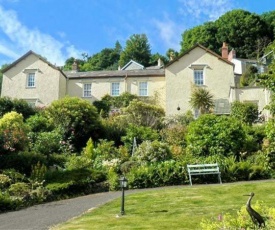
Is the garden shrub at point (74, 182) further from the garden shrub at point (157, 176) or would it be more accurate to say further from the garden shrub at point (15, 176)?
the garden shrub at point (157, 176)

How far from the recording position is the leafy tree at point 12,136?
65.9ft

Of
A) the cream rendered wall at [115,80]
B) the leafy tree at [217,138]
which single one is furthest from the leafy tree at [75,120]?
the cream rendered wall at [115,80]

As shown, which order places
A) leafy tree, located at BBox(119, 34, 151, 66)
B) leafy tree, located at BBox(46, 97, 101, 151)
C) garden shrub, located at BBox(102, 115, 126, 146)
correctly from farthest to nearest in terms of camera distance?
leafy tree, located at BBox(119, 34, 151, 66) → garden shrub, located at BBox(102, 115, 126, 146) → leafy tree, located at BBox(46, 97, 101, 151)

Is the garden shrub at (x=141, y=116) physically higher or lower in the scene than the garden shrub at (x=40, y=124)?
higher

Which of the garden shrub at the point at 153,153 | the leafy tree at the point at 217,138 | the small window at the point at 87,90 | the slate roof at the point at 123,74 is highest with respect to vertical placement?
the slate roof at the point at 123,74

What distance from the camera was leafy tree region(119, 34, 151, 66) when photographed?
253 feet

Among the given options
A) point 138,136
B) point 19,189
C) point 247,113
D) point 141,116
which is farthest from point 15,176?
point 247,113

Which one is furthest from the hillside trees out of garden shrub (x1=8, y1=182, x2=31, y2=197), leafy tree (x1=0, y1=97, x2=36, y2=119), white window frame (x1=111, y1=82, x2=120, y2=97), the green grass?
garden shrub (x1=8, y1=182, x2=31, y2=197)

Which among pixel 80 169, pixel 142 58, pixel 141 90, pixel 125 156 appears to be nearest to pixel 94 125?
pixel 125 156

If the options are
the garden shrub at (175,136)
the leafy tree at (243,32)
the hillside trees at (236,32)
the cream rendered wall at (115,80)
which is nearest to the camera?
the garden shrub at (175,136)

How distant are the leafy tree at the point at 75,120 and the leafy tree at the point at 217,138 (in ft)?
26.8

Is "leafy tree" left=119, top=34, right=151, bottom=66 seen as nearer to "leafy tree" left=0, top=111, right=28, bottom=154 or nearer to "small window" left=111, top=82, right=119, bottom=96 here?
"small window" left=111, top=82, right=119, bottom=96

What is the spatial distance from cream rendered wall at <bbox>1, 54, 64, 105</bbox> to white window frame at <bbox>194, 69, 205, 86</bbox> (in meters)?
13.0

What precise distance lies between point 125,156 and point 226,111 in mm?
16041
